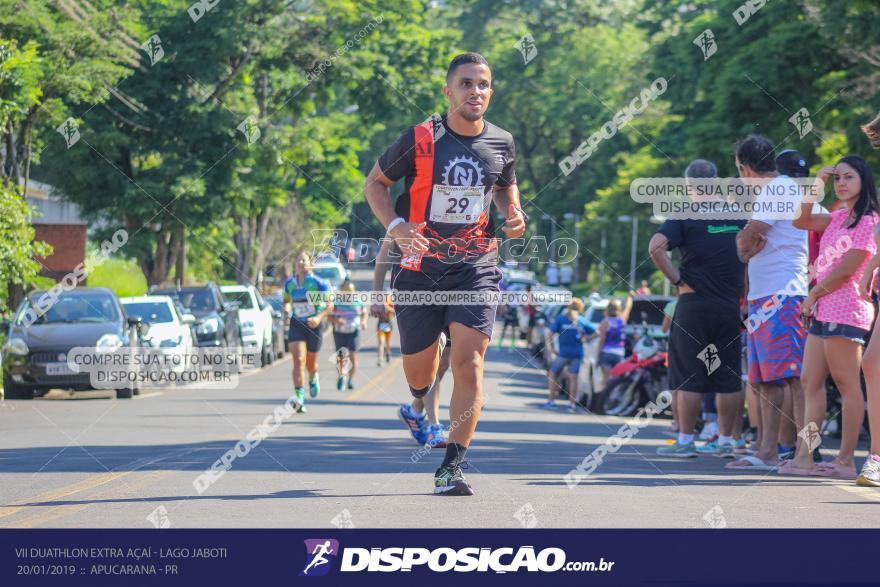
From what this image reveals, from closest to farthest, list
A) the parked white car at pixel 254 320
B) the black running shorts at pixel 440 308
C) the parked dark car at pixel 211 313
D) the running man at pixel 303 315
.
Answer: the black running shorts at pixel 440 308 → the running man at pixel 303 315 → the parked dark car at pixel 211 313 → the parked white car at pixel 254 320

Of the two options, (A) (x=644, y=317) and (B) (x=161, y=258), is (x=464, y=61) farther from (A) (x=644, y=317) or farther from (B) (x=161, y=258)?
(B) (x=161, y=258)

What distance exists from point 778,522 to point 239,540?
9.70 ft

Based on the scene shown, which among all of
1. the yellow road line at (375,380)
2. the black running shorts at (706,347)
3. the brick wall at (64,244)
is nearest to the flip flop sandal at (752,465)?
the black running shorts at (706,347)

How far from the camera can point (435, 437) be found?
11742 millimetres

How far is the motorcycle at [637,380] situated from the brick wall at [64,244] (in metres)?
19.8

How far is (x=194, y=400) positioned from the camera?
21.0m

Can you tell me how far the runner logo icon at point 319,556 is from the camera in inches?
206

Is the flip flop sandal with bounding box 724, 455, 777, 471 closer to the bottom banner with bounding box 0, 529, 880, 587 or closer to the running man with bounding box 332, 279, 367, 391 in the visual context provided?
the bottom banner with bounding box 0, 529, 880, 587

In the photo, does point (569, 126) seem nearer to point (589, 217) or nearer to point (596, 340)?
point (589, 217)

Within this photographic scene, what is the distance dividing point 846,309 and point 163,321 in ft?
55.8

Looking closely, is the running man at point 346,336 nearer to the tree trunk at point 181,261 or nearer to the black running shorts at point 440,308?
the black running shorts at point 440,308

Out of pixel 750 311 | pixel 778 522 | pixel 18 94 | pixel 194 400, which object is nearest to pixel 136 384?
pixel 194 400

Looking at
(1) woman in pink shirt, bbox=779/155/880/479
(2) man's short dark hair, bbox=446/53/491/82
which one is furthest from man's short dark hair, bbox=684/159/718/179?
(2) man's short dark hair, bbox=446/53/491/82

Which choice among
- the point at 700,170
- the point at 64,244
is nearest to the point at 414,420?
the point at 700,170
